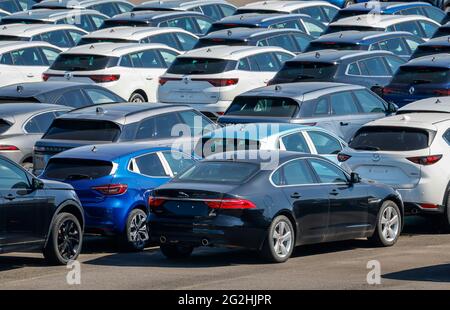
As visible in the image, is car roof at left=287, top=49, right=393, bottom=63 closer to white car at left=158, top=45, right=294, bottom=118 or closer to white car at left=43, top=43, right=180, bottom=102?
white car at left=158, top=45, right=294, bottom=118

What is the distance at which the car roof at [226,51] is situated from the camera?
27500mm

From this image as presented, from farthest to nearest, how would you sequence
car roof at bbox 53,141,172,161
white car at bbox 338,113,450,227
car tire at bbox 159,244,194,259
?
white car at bbox 338,113,450,227 < car roof at bbox 53,141,172,161 < car tire at bbox 159,244,194,259

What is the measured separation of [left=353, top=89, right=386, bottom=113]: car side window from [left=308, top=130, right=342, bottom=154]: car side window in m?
3.10

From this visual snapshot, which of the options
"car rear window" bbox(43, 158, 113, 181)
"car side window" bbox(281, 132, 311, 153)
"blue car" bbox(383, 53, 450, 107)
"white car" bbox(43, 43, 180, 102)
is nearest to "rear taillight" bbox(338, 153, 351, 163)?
"car side window" bbox(281, 132, 311, 153)

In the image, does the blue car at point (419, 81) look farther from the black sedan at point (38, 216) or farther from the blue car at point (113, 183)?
the black sedan at point (38, 216)

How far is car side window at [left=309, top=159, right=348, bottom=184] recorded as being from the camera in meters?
17.6

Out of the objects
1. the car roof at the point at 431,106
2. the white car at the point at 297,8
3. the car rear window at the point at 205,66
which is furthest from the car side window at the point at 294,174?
the white car at the point at 297,8

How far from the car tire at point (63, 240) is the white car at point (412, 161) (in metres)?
4.55

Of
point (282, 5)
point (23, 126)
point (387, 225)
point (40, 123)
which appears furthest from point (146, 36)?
point (387, 225)

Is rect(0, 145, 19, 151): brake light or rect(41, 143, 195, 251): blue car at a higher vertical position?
rect(0, 145, 19, 151): brake light

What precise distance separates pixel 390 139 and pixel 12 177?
5.95 metres

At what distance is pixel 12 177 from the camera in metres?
16.2

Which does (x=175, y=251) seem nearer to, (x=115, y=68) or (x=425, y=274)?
(x=425, y=274)

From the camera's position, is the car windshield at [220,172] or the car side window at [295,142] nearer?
the car windshield at [220,172]
